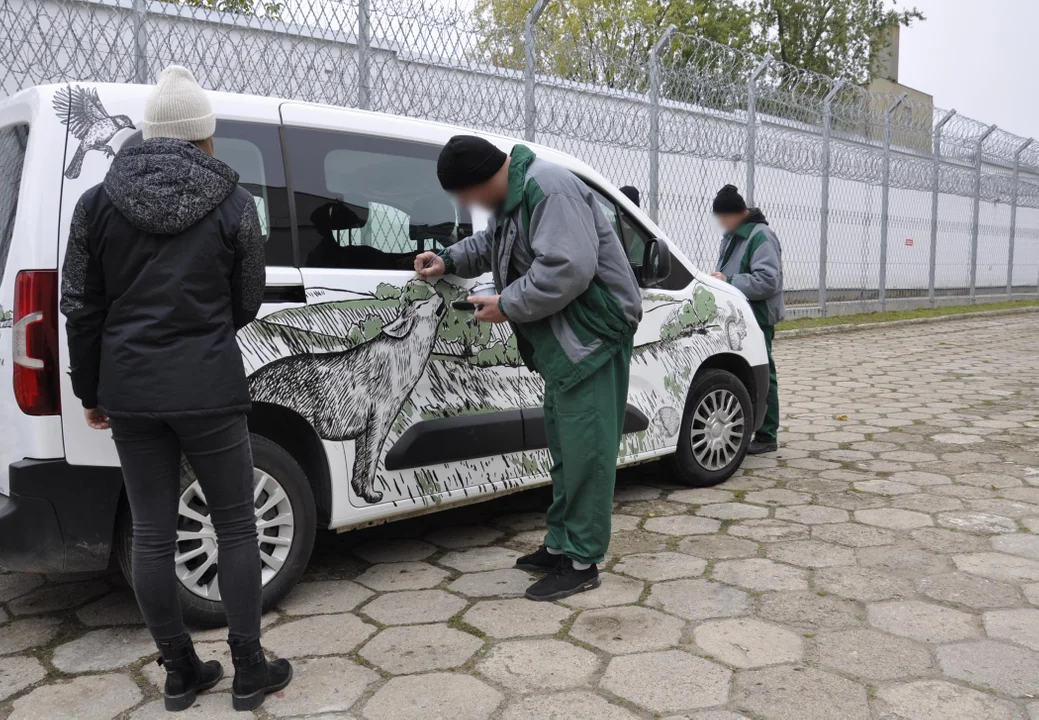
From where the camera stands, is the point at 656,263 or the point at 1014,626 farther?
the point at 656,263

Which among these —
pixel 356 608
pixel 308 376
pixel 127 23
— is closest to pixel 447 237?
pixel 308 376

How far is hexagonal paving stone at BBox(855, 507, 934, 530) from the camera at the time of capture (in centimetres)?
423

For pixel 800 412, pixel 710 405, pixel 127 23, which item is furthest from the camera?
pixel 800 412

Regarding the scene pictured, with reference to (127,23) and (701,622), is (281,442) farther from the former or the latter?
(127,23)

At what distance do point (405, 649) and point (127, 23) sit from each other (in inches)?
209

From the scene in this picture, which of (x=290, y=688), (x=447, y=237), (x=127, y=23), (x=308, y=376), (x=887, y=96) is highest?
(x=887, y=96)

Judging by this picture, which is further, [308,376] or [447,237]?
[447,237]

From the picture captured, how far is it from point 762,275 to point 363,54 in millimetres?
3645

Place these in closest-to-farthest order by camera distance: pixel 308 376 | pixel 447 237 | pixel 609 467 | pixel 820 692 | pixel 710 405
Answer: pixel 820 692 < pixel 308 376 < pixel 609 467 < pixel 447 237 < pixel 710 405

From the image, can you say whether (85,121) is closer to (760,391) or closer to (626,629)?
(626,629)

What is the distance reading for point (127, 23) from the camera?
640cm

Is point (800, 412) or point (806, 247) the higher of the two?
point (806, 247)

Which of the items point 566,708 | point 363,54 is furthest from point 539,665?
point 363,54

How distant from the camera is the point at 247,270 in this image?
2.50m
